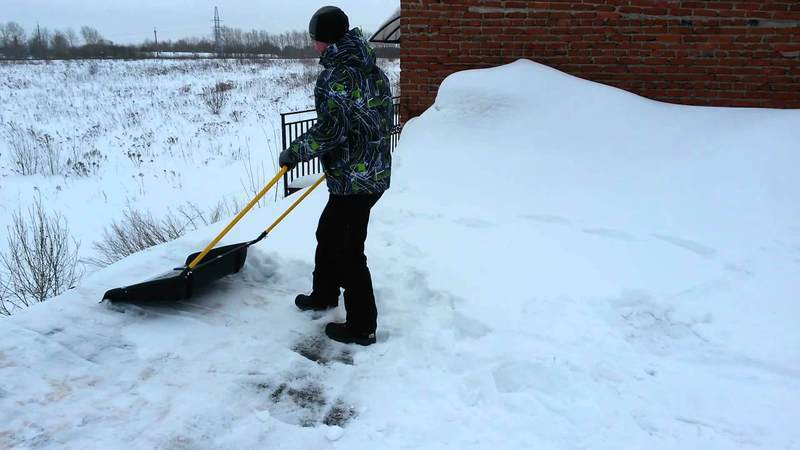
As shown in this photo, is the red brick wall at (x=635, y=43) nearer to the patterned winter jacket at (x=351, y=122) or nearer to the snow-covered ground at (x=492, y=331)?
the snow-covered ground at (x=492, y=331)

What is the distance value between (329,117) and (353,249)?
72cm

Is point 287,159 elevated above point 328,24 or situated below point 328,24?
below

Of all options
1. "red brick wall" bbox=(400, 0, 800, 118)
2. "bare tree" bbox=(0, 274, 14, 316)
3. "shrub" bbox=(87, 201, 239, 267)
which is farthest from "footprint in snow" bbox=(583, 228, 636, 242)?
"bare tree" bbox=(0, 274, 14, 316)

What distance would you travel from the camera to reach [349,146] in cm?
280

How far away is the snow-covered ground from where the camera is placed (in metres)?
2.33

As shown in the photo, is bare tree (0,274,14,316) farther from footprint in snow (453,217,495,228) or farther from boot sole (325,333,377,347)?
footprint in snow (453,217,495,228)

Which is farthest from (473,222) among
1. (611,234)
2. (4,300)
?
(4,300)

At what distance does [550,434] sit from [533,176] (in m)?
3.29

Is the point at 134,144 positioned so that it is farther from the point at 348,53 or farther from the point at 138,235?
the point at 348,53

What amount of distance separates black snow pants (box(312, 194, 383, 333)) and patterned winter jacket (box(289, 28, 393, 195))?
0.10 m

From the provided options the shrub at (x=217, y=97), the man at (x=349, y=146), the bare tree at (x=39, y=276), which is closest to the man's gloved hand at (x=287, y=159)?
the man at (x=349, y=146)

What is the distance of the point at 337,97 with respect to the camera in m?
2.69

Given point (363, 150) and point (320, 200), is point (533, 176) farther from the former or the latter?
point (363, 150)

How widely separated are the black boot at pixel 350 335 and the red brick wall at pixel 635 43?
473 centimetres
